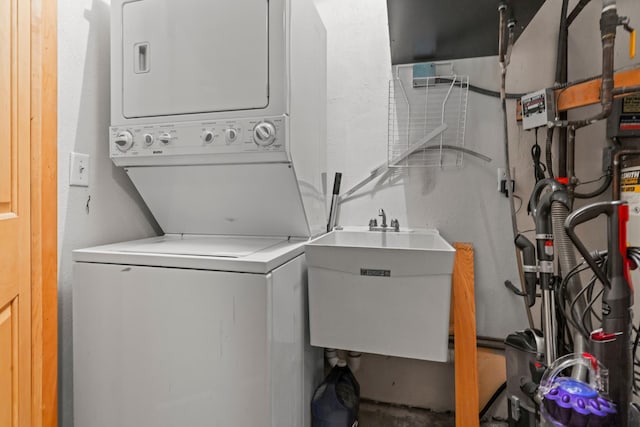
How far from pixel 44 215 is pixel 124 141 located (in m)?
0.42

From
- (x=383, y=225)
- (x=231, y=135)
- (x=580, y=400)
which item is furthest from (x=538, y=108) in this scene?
(x=231, y=135)

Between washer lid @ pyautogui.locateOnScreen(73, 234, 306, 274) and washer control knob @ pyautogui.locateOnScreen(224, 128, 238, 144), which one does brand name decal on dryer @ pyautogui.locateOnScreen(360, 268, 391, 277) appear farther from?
washer control knob @ pyautogui.locateOnScreen(224, 128, 238, 144)

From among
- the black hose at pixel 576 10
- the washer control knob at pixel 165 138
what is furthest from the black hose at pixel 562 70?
the washer control knob at pixel 165 138

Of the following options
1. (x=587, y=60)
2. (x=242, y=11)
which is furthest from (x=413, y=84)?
(x=242, y=11)

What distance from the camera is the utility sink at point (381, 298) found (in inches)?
48.9

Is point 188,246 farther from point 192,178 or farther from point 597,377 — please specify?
point 597,377

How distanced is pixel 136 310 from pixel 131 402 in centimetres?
34

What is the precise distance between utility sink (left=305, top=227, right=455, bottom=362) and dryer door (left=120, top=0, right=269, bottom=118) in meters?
0.72

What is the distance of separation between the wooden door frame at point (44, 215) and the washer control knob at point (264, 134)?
765 mm

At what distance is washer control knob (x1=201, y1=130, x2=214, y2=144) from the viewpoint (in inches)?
51.7

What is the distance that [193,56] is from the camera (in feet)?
4.41

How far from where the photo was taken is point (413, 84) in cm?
188

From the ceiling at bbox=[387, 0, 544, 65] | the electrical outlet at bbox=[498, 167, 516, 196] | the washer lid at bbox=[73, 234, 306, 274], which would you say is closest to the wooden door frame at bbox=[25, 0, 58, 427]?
the washer lid at bbox=[73, 234, 306, 274]

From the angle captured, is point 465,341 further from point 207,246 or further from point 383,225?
point 207,246
